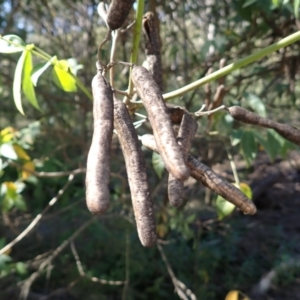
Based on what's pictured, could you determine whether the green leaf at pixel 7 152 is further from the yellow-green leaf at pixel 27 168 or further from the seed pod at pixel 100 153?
the seed pod at pixel 100 153

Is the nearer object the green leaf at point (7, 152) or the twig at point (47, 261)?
the green leaf at point (7, 152)

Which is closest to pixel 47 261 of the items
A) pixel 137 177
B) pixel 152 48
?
pixel 152 48

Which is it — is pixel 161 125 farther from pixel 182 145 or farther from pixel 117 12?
pixel 117 12

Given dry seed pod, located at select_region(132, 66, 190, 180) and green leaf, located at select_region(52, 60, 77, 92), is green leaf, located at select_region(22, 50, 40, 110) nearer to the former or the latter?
green leaf, located at select_region(52, 60, 77, 92)

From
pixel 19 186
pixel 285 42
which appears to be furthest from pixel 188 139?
pixel 19 186

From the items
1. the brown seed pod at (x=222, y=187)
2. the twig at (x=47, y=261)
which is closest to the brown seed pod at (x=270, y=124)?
the brown seed pod at (x=222, y=187)

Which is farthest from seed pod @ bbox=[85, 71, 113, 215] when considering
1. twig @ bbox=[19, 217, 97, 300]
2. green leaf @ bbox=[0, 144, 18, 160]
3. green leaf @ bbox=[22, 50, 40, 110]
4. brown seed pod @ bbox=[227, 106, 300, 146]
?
twig @ bbox=[19, 217, 97, 300]

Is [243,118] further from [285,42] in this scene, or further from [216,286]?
[216,286]
